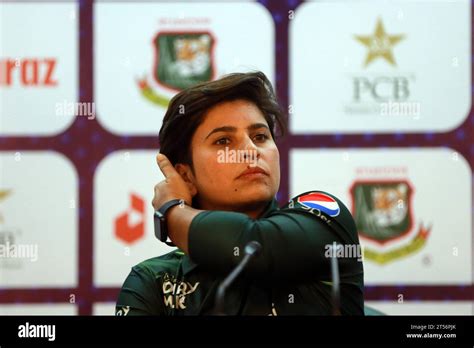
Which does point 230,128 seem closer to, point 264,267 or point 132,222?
point 264,267

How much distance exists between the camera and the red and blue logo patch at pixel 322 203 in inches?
55.7

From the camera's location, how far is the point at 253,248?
1.31m

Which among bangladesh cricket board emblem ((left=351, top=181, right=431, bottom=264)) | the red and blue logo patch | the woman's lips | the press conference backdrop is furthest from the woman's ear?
bangladesh cricket board emblem ((left=351, top=181, right=431, bottom=264))

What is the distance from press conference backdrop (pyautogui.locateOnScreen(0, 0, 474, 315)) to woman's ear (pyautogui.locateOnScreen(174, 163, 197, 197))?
1.08ft

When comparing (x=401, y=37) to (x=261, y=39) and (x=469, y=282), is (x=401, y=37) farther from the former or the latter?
(x=469, y=282)

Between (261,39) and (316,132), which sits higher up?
(261,39)

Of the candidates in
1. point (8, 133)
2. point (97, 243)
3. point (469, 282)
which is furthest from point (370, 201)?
point (8, 133)

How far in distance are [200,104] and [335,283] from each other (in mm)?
455

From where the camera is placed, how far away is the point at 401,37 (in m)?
1.87

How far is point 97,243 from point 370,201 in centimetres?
69

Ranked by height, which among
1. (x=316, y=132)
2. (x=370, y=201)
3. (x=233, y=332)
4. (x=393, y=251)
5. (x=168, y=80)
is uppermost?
(x=168, y=80)

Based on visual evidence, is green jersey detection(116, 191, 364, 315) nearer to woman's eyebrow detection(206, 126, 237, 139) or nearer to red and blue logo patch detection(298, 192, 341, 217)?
red and blue logo patch detection(298, 192, 341, 217)

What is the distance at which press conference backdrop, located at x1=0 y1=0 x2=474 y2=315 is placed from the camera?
1854 millimetres

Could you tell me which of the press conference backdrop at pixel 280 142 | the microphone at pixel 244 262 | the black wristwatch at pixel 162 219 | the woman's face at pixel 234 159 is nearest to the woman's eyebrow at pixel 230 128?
the woman's face at pixel 234 159
